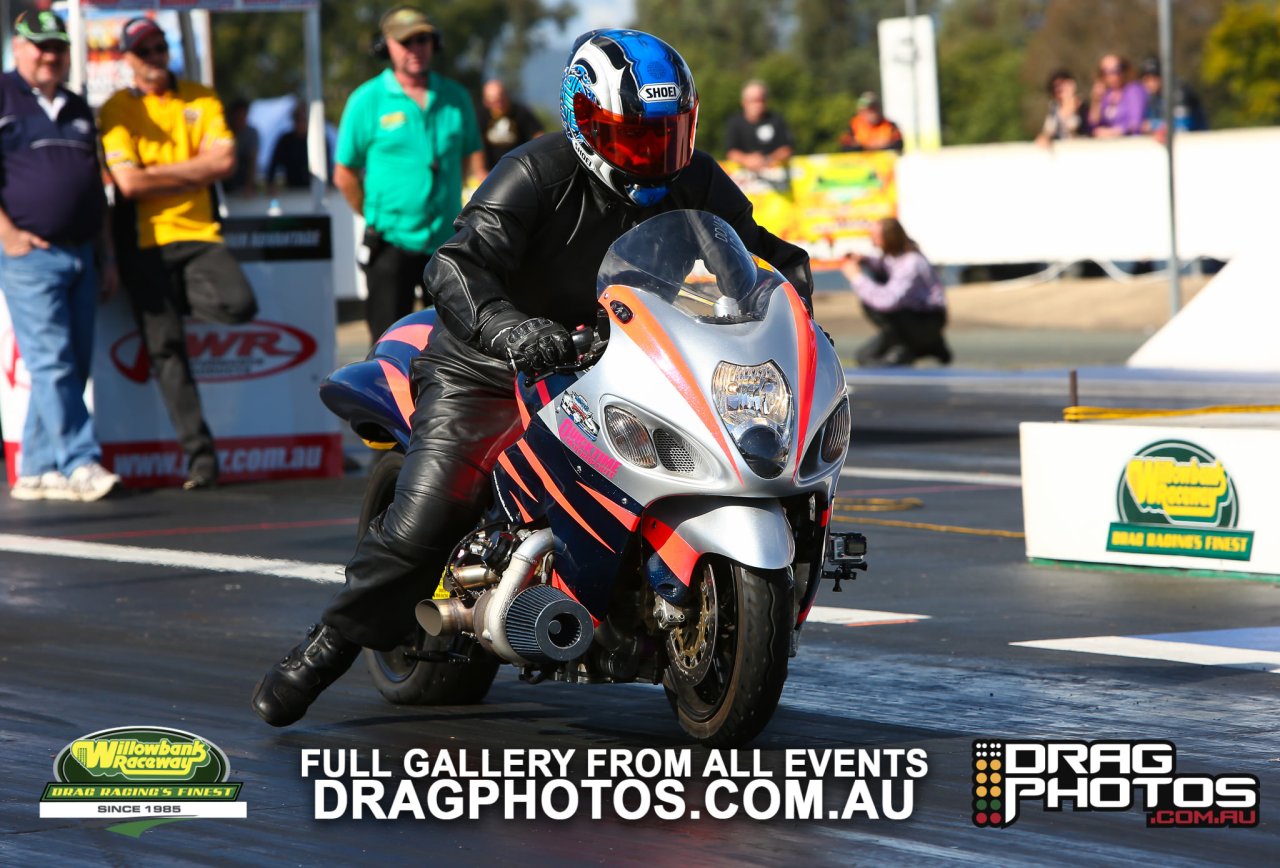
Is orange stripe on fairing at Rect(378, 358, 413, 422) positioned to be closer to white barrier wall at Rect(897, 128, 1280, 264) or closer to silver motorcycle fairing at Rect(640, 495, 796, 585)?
silver motorcycle fairing at Rect(640, 495, 796, 585)

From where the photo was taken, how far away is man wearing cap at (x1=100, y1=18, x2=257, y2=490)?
12.6m

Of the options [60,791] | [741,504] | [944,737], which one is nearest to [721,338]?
[741,504]

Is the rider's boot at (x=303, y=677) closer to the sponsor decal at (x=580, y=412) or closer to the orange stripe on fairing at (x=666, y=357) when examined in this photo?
the sponsor decal at (x=580, y=412)

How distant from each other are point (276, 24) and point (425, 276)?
2557 inches

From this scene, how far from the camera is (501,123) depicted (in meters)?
19.6

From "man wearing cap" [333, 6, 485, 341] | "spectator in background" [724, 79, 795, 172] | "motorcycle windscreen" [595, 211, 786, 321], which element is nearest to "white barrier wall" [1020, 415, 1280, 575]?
"motorcycle windscreen" [595, 211, 786, 321]

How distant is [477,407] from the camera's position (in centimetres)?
648

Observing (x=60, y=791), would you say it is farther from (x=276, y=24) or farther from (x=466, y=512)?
(x=276, y=24)

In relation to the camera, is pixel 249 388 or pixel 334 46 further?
pixel 334 46

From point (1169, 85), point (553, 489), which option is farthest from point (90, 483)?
point (1169, 85)

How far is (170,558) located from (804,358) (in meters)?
4.96

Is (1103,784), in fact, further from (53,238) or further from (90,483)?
(53,238)

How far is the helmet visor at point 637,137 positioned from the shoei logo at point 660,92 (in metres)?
0.05

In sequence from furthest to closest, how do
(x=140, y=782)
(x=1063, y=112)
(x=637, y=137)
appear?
(x=1063, y=112) < (x=637, y=137) < (x=140, y=782)
